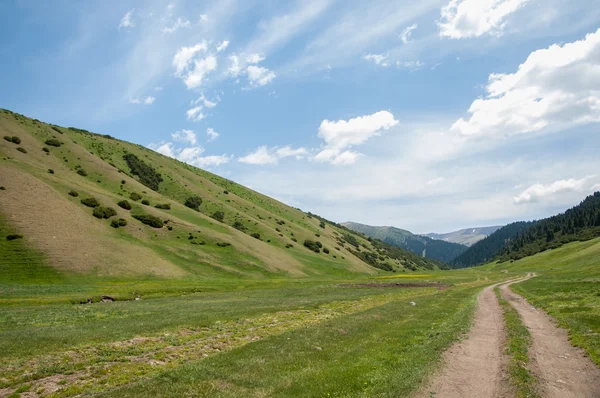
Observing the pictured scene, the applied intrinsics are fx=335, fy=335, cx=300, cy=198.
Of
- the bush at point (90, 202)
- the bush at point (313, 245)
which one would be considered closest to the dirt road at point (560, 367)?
the bush at point (90, 202)

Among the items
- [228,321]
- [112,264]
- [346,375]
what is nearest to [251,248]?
[112,264]

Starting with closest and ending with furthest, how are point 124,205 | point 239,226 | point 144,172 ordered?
point 124,205 < point 239,226 < point 144,172

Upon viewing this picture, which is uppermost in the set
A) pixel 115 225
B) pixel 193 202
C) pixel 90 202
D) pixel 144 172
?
pixel 144 172

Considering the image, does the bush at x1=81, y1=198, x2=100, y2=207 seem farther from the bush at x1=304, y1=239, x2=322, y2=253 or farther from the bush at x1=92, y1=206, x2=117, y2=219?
the bush at x1=304, y1=239, x2=322, y2=253

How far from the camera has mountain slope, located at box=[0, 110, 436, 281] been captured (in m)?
62.5

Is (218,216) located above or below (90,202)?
below

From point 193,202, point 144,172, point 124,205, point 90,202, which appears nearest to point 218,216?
point 193,202

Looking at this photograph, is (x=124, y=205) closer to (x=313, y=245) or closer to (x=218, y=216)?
(x=218, y=216)

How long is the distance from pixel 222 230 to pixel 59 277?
5355cm

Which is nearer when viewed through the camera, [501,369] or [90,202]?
[501,369]

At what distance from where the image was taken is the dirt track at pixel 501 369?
12.0m

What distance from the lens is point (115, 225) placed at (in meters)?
80.4

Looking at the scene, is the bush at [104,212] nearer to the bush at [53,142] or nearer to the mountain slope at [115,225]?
the mountain slope at [115,225]

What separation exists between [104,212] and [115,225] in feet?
15.5
